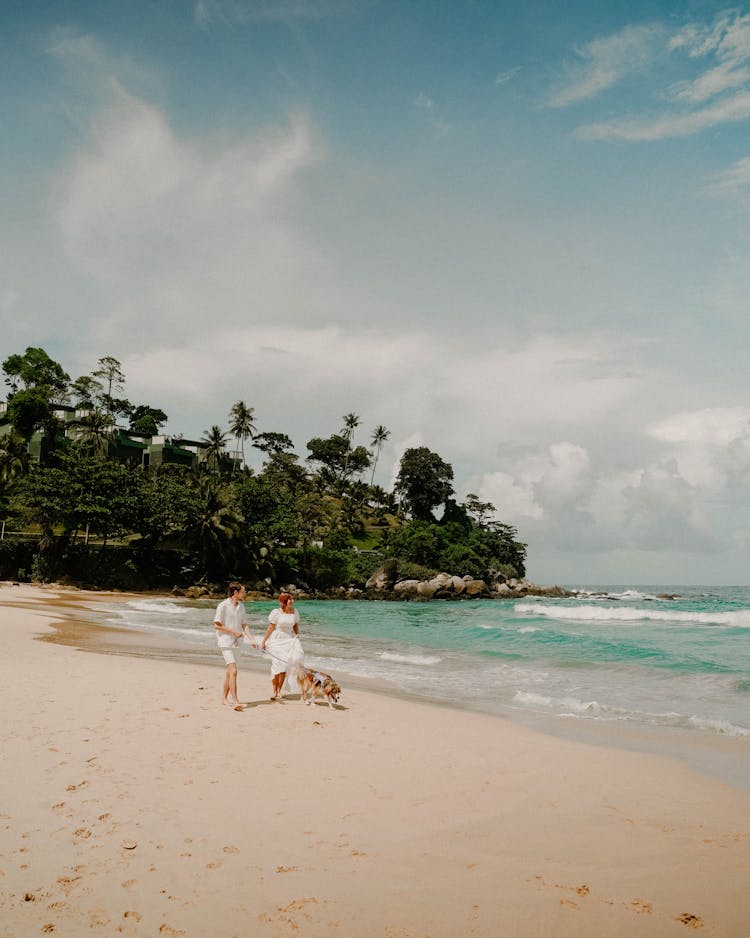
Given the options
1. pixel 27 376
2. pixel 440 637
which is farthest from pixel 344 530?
pixel 440 637

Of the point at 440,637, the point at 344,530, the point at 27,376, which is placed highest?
the point at 27,376

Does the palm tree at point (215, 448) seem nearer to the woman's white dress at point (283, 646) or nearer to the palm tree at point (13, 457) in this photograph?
the palm tree at point (13, 457)

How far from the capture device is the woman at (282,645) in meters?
10.5

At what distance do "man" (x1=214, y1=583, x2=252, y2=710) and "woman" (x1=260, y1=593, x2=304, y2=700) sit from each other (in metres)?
0.57

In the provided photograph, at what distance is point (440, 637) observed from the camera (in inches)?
1049

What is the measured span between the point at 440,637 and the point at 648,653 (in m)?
8.77

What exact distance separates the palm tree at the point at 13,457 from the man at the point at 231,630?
2189 inches

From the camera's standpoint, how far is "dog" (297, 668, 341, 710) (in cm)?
1000

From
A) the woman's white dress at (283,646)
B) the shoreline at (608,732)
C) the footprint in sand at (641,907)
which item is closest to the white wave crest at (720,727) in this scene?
the shoreline at (608,732)

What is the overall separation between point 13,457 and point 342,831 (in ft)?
214

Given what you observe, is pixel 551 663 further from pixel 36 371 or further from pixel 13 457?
pixel 36 371

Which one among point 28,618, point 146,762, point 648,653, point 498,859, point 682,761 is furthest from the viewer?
point 28,618

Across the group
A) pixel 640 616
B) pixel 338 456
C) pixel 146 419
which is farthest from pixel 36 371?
pixel 640 616

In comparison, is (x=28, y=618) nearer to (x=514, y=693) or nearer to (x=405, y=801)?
(x=514, y=693)
